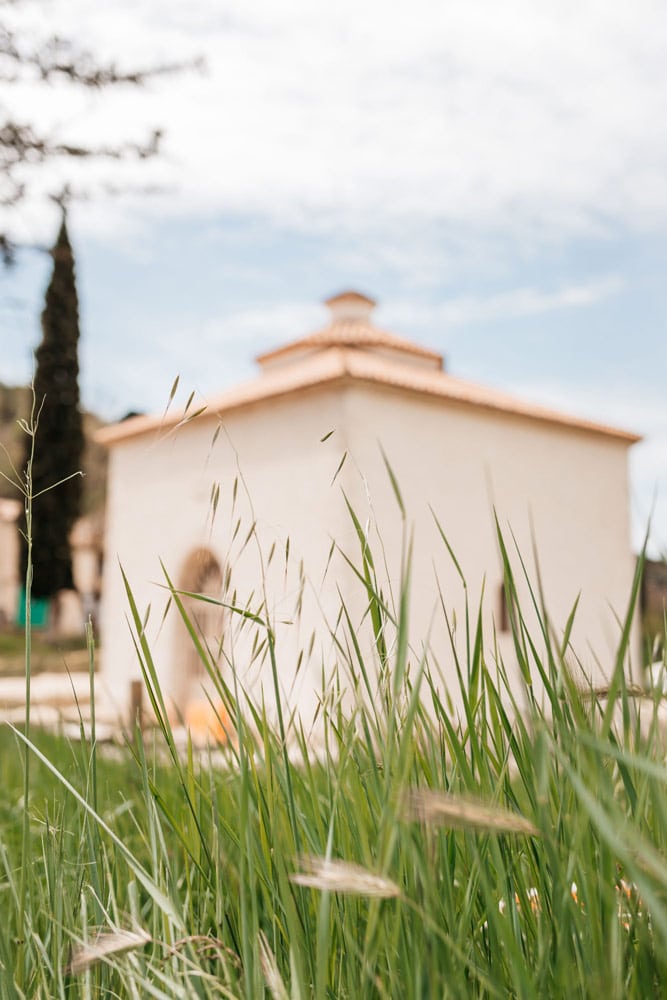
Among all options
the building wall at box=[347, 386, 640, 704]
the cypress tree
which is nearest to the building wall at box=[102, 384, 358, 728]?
the building wall at box=[347, 386, 640, 704]

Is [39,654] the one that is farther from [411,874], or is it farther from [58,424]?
[411,874]

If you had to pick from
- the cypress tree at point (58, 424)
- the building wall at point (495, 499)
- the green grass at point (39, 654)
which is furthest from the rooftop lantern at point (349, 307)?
the cypress tree at point (58, 424)

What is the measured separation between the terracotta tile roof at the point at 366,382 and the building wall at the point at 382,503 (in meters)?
0.13

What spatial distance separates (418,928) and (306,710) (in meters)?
9.36

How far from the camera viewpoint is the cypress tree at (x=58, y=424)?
21.0m

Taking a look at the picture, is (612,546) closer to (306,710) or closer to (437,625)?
(437,625)

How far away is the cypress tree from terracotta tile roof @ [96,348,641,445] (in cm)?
833

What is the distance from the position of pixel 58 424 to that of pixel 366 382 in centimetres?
1325

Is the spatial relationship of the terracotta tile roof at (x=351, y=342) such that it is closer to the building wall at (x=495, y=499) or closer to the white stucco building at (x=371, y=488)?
the white stucco building at (x=371, y=488)

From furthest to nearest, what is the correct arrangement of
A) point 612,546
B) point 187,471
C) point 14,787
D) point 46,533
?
point 46,533 → point 612,546 → point 187,471 → point 14,787

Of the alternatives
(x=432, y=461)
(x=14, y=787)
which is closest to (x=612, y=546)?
(x=432, y=461)

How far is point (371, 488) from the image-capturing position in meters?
9.83

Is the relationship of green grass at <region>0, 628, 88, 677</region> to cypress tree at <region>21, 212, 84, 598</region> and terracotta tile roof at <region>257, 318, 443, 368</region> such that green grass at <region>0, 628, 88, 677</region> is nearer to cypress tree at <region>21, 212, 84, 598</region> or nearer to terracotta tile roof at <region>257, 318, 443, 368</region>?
cypress tree at <region>21, 212, 84, 598</region>

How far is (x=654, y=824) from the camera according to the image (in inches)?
38.2
